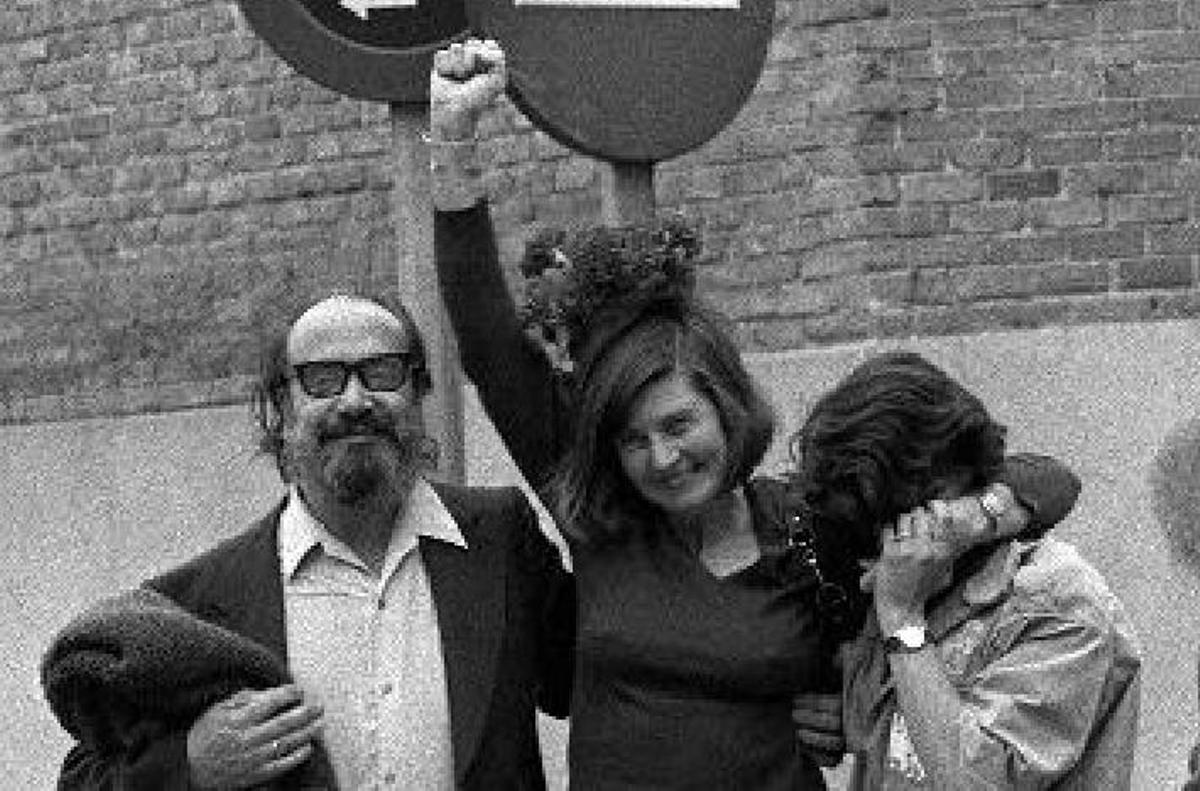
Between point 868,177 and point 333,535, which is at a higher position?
point 868,177

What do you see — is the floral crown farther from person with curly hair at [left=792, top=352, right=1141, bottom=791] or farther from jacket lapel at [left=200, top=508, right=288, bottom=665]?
jacket lapel at [left=200, top=508, right=288, bottom=665]

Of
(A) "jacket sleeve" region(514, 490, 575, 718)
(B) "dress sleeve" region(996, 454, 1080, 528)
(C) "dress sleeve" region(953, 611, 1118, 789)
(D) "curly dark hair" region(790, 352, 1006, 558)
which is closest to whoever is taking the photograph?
(C) "dress sleeve" region(953, 611, 1118, 789)

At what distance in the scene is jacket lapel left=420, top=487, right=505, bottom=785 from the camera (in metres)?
4.36

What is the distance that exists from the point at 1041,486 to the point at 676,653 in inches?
22.8

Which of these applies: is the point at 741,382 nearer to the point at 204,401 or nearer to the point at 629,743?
the point at 629,743

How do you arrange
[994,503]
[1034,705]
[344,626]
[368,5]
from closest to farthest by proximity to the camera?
[1034,705]
[994,503]
[344,626]
[368,5]

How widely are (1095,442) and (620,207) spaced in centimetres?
287

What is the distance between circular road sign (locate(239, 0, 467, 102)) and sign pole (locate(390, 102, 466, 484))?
0.24 feet

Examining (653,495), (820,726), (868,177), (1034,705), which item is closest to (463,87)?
(653,495)

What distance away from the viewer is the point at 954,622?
157 inches

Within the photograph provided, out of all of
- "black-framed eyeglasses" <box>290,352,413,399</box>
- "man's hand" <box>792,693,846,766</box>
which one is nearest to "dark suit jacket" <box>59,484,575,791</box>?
"black-framed eyeglasses" <box>290,352,413,399</box>

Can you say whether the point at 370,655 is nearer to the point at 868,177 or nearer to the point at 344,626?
the point at 344,626

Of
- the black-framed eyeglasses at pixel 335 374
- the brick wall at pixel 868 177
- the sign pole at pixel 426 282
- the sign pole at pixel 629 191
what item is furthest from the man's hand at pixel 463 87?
the brick wall at pixel 868 177

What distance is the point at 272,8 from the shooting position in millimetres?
5102
